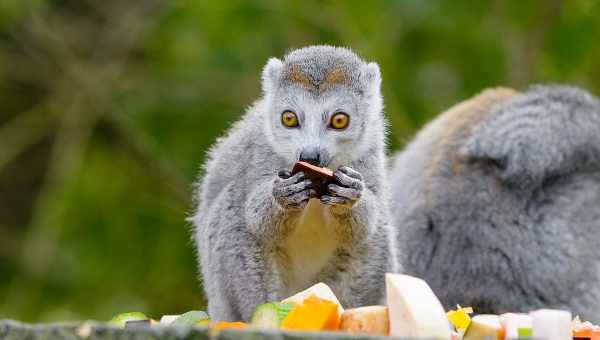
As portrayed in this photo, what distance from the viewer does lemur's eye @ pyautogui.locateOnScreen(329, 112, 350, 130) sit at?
17.2ft

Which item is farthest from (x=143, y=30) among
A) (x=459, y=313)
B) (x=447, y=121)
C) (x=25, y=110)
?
(x=459, y=313)

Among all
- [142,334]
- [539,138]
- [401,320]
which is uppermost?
[539,138]

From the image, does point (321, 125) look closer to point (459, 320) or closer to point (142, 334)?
point (459, 320)

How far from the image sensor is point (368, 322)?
4.01 metres

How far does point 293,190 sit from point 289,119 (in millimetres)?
512

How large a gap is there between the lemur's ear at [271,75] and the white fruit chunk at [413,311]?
1876 mm

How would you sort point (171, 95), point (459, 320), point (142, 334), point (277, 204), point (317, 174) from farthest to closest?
point (171, 95) < point (277, 204) < point (317, 174) < point (459, 320) < point (142, 334)

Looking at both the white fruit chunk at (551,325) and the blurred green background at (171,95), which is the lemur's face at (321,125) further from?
the blurred green background at (171,95)

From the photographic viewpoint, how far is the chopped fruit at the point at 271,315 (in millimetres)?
4066

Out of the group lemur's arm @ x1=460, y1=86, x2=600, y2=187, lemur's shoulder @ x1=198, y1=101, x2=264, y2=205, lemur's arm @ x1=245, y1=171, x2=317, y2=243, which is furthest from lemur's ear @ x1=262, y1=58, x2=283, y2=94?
lemur's arm @ x1=460, y1=86, x2=600, y2=187

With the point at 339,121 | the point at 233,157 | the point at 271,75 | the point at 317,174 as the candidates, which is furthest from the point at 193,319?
the point at 271,75

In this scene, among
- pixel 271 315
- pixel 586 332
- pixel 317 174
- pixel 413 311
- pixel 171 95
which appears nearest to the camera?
pixel 413 311

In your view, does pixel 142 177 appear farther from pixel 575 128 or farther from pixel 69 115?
pixel 575 128

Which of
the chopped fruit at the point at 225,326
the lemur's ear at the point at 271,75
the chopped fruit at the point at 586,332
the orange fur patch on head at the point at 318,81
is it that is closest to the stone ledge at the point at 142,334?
the chopped fruit at the point at 225,326
